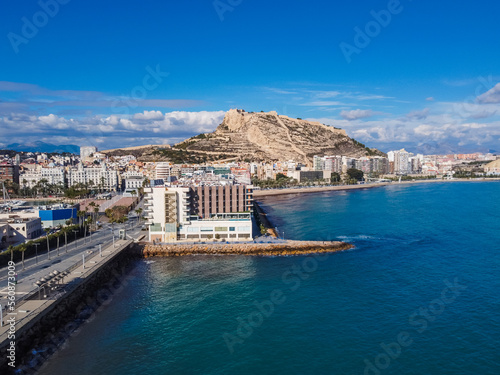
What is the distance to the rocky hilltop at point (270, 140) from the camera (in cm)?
10950

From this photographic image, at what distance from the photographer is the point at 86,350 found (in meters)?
13.9

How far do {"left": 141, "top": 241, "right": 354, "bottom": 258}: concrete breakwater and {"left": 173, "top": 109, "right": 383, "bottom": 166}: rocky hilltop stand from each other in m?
77.8

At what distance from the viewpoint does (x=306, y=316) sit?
16.7 metres

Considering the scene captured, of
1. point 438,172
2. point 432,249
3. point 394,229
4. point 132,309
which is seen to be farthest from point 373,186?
point 132,309

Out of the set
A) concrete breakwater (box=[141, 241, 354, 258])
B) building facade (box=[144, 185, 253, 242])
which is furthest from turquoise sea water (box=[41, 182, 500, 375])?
building facade (box=[144, 185, 253, 242])

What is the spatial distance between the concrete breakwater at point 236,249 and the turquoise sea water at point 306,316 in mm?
1095

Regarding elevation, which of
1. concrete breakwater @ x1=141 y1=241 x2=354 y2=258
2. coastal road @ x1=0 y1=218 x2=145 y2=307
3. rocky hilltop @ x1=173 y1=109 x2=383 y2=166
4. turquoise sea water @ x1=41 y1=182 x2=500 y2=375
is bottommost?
turquoise sea water @ x1=41 y1=182 x2=500 y2=375

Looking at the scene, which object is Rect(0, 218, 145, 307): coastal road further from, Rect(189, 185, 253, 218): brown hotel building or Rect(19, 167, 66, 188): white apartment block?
Rect(19, 167, 66, 188): white apartment block

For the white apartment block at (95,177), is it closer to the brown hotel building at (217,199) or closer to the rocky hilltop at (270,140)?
the rocky hilltop at (270,140)

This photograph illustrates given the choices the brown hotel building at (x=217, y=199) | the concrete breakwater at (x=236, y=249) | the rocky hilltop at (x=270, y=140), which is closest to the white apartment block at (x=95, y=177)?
the rocky hilltop at (x=270, y=140)

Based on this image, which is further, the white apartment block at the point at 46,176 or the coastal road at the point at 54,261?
the white apartment block at the point at 46,176

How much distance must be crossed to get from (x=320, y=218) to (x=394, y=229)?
8453 mm

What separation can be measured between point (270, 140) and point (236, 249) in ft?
292

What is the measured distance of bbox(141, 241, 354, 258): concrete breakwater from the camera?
26.9 metres
